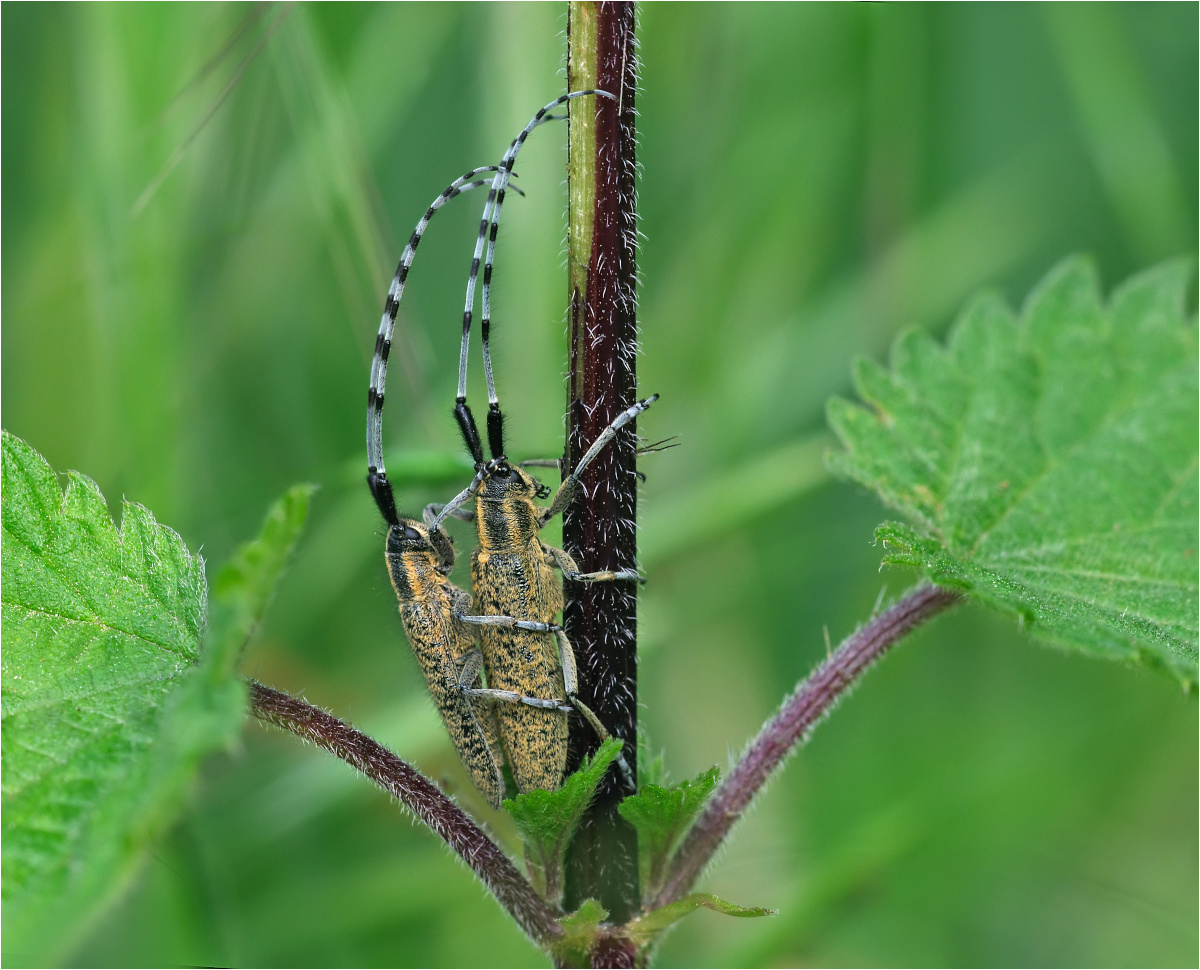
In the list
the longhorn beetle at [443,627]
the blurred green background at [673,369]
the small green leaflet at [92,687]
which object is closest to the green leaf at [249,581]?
the small green leaflet at [92,687]

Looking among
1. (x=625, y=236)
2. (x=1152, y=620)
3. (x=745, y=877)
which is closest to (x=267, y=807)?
(x=745, y=877)

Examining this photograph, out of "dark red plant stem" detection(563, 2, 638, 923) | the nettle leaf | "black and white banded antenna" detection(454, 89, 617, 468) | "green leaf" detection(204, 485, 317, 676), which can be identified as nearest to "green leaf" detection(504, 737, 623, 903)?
"dark red plant stem" detection(563, 2, 638, 923)

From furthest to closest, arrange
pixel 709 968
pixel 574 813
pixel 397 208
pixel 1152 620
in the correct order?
pixel 397 208 → pixel 709 968 → pixel 1152 620 → pixel 574 813

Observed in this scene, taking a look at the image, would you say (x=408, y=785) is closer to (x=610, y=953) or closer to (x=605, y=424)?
(x=610, y=953)

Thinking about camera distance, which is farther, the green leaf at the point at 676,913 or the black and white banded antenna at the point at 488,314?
the black and white banded antenna at the point at 488,314

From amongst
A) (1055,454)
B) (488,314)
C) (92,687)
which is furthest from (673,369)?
(92,687)

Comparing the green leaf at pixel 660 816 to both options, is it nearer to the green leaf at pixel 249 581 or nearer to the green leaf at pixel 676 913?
the green leaf at pixel 676 913

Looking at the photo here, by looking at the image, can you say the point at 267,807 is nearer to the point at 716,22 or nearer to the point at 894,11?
the point at 716,22
